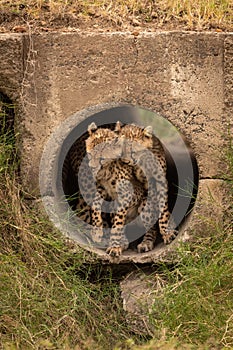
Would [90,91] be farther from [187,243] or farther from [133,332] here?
[133,332]

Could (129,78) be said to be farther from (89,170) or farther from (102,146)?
(89,170)

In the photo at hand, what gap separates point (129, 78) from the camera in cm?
723

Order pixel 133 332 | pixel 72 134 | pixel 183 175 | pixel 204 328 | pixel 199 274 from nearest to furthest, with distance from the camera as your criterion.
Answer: pixel 204 328 → pixel 199 274 → pixel 133 332 → pixel 183 175 → pixel 72 134

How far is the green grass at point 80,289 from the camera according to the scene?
6.27 metres

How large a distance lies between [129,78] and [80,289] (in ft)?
6.07

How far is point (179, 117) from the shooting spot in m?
7.23

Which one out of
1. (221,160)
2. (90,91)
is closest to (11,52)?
(90,91)

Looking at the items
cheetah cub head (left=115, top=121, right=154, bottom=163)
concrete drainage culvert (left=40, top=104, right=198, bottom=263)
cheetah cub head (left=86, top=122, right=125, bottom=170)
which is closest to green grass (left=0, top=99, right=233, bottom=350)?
concrete drainage culvert (left=40, top=104, right=198, bottom=263)

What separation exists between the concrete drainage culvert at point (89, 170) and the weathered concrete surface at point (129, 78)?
0.64 ft

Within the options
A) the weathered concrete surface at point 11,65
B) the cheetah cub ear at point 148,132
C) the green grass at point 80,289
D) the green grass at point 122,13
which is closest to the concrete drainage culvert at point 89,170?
the cheetah cub ear at point 148,132

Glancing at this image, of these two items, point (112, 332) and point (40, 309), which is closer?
point (40, 309)

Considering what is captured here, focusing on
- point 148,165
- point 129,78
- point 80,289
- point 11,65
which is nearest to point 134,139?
point 148,165

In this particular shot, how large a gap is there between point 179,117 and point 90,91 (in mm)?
800

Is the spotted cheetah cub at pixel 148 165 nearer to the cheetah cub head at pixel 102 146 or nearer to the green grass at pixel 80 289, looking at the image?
the cheetah cub head at pixel 102 146
